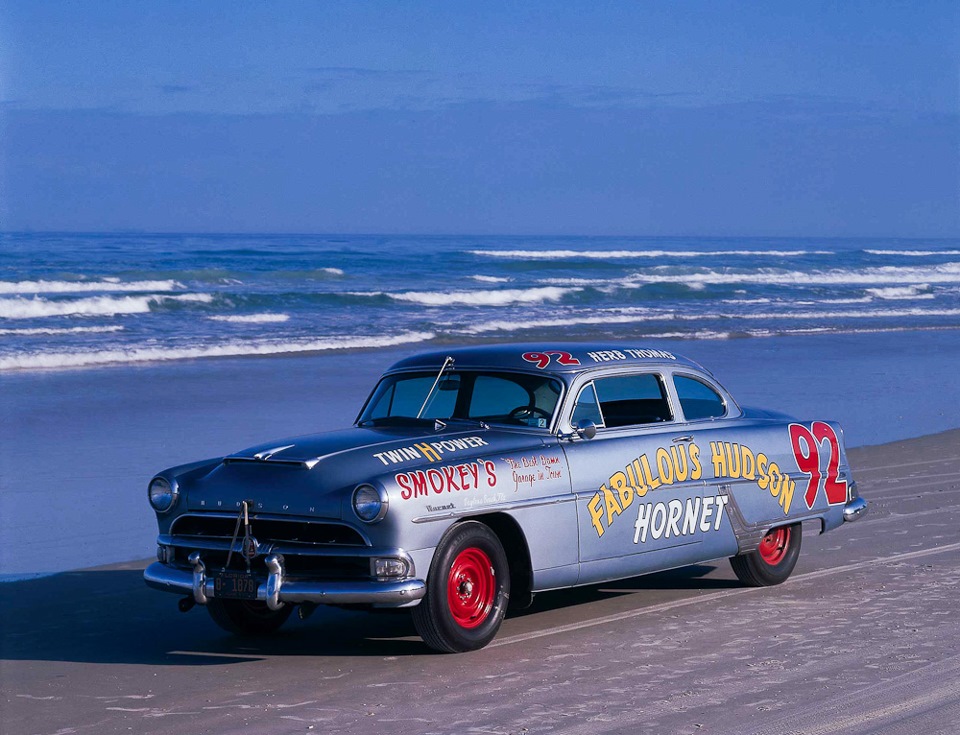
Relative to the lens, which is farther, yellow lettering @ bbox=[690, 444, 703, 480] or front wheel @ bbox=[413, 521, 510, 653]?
yellow lettering @ bbox=[690, 444, 703, 480]

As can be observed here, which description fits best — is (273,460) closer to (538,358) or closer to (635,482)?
(538,358)

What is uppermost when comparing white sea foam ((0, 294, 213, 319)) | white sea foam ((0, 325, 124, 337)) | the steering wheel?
white sea foam ((0, 294, 213, 319))

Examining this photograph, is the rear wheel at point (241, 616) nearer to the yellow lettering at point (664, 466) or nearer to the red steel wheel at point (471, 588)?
the red steel wheel at point (471, 588)

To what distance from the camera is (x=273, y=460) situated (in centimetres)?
699

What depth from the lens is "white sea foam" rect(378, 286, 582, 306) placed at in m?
40.7

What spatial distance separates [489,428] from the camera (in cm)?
771

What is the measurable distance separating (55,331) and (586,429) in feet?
75.9

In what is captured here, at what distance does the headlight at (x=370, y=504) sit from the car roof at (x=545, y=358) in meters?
1.67

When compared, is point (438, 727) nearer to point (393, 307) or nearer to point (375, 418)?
point (375, 418)

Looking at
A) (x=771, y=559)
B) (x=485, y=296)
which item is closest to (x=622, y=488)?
(x=771, y=559)

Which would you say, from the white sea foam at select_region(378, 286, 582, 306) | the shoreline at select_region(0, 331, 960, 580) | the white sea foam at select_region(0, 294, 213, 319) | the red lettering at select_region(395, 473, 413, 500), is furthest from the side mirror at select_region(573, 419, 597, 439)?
the white sea foam at select_region(378, 286, 582, 306)

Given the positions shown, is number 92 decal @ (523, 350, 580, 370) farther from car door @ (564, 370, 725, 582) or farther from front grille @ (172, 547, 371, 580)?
front grille @ (172, 547, 371, 580)

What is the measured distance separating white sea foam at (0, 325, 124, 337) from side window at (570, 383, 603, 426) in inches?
858

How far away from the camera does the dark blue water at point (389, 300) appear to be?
28.0 meters
